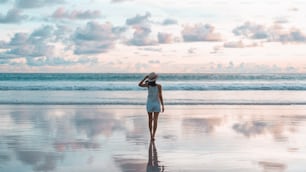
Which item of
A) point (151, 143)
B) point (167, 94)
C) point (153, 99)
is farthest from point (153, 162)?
point (167, 94)

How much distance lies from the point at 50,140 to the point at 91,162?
3.23 m

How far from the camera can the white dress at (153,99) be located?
12.4 m

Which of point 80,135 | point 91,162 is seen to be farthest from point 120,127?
point 91,162

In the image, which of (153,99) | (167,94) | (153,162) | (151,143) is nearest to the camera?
(153,162)

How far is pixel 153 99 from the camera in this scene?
40.9 feet

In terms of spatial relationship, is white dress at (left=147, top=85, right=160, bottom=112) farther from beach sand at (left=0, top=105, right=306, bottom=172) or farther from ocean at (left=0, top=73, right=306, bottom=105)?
ocean at (left=0, top=73, right=306, bottom=105)

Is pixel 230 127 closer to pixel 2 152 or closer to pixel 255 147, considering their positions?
pixel 255 147

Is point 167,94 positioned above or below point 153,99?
below

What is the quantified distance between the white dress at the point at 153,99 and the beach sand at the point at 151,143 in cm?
72

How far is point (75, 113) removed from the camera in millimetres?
19547

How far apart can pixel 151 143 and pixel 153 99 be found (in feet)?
4.20

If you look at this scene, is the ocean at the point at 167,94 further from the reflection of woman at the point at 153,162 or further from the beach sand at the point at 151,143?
the reflection of woman at the point at 153,162

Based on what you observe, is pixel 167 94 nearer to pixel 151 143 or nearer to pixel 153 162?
pixel 151 143

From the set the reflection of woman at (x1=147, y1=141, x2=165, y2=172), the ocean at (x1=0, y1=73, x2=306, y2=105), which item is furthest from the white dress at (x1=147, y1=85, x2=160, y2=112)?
the ocean at (x1=0, y1=73, x2=306, y2=105)
